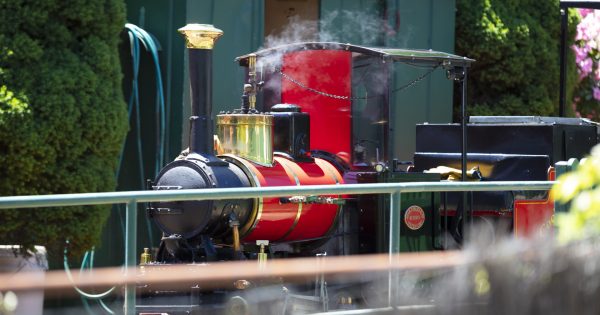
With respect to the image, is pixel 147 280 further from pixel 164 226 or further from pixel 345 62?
pixel 345 62

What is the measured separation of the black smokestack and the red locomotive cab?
242 millimetres

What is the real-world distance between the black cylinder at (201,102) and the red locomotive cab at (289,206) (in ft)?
0.68

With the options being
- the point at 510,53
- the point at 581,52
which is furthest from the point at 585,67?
the point at 510,53

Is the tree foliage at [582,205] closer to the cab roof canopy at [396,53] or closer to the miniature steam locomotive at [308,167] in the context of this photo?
the miniature steam locomotive at [308,167]

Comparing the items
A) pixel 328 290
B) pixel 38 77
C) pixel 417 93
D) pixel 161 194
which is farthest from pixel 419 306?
pixel 417 93

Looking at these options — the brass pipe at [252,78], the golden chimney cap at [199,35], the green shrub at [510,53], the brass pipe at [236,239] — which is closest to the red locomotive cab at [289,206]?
the brass pipe at [236,239]

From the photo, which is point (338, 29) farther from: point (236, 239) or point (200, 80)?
point (236, 239)

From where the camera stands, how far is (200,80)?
7781 millimetres

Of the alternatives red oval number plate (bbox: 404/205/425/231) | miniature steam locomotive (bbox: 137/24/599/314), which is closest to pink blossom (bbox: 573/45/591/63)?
miniature steam locomotive (bbox: 137/24/599/314)

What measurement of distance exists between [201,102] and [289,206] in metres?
0.99

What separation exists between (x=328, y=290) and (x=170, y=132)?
4635 millimetres

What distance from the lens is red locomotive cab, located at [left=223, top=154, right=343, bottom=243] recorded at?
24.6 ft

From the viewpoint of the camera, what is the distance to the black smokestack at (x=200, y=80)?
768cm

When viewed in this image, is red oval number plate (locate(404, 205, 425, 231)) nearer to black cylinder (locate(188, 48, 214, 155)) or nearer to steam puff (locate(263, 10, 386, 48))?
black cylinder (locate(188, 48, 214, 155))
